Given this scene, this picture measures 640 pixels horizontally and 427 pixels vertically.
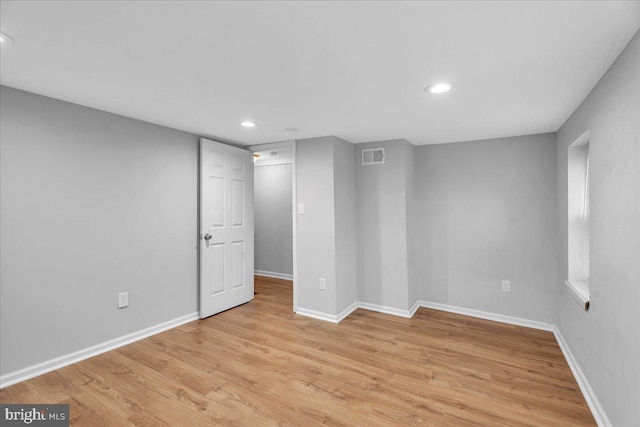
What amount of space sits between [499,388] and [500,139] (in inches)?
104

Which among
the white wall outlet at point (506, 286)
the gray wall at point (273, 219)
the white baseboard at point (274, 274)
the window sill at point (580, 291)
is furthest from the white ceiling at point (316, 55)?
the white baseboard at point (274, 274)

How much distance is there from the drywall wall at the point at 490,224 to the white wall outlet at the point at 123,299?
3.39 metres

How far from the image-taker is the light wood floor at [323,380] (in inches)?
74.7

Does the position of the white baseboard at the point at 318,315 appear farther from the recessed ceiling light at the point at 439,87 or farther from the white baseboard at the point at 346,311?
the recessed ceiling light at the point at 439,87

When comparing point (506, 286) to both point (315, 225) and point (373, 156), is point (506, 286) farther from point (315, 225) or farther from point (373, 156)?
point (315, 225)

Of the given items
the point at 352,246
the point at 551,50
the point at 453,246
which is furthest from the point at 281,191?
the point at 551,50

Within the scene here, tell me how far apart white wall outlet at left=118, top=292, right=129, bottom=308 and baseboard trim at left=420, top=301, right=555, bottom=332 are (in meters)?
3.44

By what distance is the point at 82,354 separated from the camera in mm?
2525

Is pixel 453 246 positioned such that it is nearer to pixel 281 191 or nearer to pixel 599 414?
pixel 599 414

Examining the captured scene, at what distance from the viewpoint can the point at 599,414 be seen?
1805mm

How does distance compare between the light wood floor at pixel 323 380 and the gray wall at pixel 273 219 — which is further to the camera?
the gray wall at pixel 273 219

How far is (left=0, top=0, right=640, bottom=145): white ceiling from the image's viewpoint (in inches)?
50.1

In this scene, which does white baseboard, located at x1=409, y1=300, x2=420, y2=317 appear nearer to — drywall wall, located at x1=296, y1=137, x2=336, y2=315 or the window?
drywall wall, located at x1=296, y1=137, x2=336, y2=315

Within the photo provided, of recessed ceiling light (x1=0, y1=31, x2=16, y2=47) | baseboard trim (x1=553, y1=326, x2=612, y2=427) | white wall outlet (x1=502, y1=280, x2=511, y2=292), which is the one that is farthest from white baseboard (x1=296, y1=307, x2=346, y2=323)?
recessed ceiling light (x1=0, y1=31, x2=16, y2=47)
